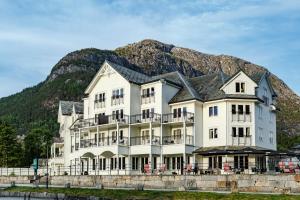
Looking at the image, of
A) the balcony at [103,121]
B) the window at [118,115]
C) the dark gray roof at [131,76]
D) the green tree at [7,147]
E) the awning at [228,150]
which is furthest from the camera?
the green tree at [7,147]

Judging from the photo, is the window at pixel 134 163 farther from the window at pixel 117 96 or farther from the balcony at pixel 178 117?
the window at pixel 117 96

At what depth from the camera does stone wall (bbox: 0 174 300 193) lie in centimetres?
3947

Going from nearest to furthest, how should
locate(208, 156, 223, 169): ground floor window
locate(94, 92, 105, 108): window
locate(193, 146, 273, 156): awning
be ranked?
locate(193, 146, 273, 156): awning < locate(208, 156, 223, 169): ground floor window < locate(94, 92, 105, 108): window

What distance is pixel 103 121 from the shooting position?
213 ft

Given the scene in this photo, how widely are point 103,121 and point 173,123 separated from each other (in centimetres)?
1024

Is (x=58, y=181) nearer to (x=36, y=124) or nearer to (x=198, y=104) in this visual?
(x=198, y=104)

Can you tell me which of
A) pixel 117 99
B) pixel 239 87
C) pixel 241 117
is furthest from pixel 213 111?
pixel 117 99

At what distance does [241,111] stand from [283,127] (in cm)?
14673

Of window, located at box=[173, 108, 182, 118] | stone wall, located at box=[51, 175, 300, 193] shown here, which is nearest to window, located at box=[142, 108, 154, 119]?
window, located at box=[173, 108, 182, 118]

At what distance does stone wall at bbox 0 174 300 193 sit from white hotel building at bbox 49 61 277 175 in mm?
5939

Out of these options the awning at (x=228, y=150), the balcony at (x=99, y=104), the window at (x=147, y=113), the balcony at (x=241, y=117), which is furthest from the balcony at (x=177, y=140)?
the balcony at (x=99, y=104)

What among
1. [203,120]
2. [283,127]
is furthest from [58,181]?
[283,127]

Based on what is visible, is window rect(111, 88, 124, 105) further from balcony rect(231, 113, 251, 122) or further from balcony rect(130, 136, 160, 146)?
balcony rect(231, 113, 251, 122)

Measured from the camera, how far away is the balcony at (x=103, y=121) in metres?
62.6
